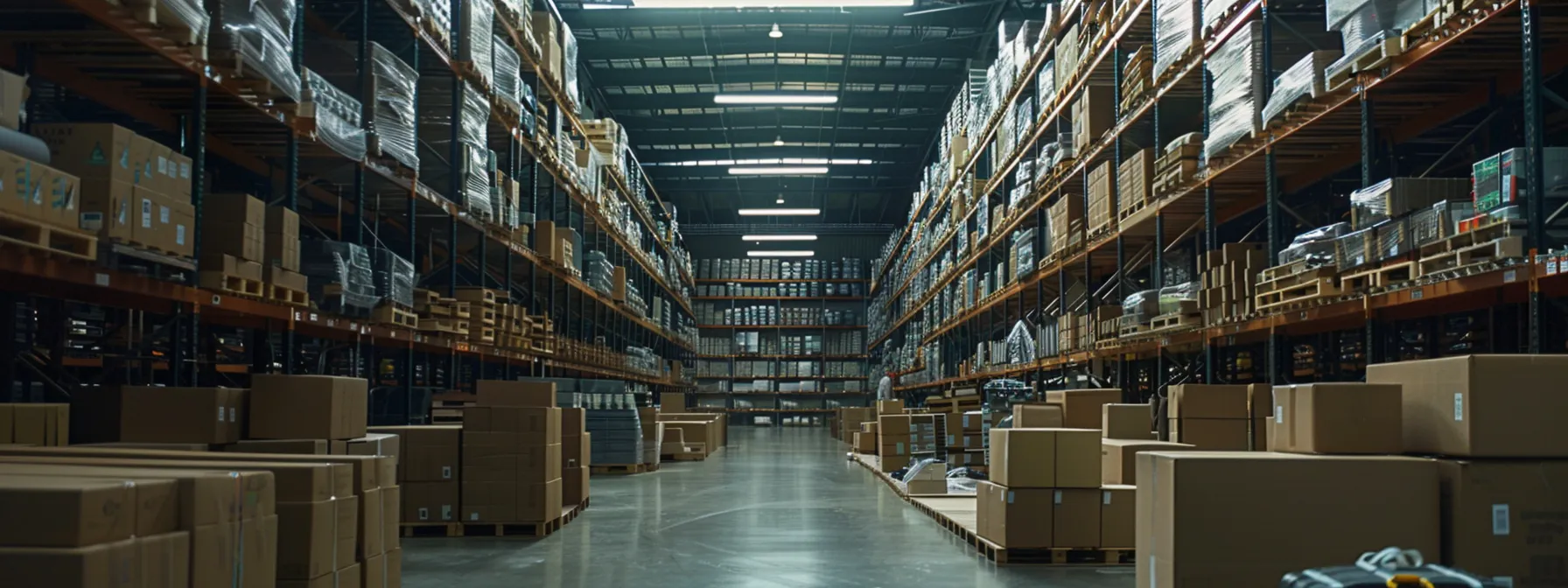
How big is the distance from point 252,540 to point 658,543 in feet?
15.6

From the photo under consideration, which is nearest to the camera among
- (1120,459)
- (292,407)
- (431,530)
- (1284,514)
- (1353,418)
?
(1284,514)

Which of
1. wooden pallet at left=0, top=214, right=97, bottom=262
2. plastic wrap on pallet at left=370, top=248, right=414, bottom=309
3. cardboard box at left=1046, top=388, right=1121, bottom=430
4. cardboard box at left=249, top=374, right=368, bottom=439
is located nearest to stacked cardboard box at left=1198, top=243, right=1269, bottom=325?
cardboard box at left=1046, top=388, right=1121, bottom=430

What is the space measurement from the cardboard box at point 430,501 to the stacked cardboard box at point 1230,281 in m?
5.83

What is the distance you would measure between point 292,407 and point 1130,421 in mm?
5286

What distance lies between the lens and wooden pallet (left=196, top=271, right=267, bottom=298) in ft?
→ 22.3

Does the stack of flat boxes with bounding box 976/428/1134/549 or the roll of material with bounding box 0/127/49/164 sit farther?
the stack of flat boxes with bounding box 976/428/1134/549

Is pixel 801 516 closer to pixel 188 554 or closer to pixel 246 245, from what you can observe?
pixel 246 245

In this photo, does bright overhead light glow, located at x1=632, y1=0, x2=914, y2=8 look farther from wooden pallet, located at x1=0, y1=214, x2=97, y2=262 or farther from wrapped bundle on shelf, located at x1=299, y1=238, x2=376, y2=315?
wooden pallet, located at x1=0, y1=214, x2=97, y2=262

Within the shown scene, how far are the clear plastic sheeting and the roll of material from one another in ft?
22.8

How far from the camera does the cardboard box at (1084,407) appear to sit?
376 inches

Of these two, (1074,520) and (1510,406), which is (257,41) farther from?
(1510,406)

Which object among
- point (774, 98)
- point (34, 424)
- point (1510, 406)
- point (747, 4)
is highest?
point (747, 4)

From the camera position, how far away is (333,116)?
8555 mm

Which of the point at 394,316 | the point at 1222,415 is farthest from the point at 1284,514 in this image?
the point at 394,316
